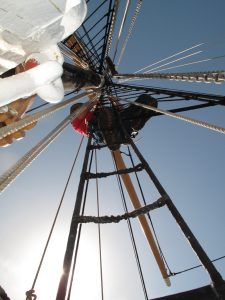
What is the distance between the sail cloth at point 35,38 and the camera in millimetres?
1234

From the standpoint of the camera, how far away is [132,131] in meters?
7.79

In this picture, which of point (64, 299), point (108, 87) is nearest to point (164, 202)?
point (64, 299)

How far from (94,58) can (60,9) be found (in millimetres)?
8311

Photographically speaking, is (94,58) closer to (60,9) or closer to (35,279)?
(35,279)

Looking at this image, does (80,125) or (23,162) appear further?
(80,125)

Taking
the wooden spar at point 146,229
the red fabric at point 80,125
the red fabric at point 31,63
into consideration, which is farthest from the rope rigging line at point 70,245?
the wooden spar at point 146,229

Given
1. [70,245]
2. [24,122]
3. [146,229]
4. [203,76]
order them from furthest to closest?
[146,229]
[70,245]
[203,76]
[24,122]

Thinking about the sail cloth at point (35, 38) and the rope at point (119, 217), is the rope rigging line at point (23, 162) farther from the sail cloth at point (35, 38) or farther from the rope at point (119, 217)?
the rope at point (119, 217)

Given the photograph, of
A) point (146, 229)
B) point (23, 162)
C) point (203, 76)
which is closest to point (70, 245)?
point (23, 162)

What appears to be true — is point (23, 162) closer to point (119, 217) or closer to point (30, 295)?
point (30, 295)

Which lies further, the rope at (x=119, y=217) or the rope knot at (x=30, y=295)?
the rope at (x=119, y=217)

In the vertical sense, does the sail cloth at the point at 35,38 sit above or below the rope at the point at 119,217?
→ below

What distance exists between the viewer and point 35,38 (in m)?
1.42

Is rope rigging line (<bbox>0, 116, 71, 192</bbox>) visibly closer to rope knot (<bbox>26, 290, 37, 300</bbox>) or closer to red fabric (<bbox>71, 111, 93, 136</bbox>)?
rope knot (<bbox>26, 290, 37, 300</bbox>)
